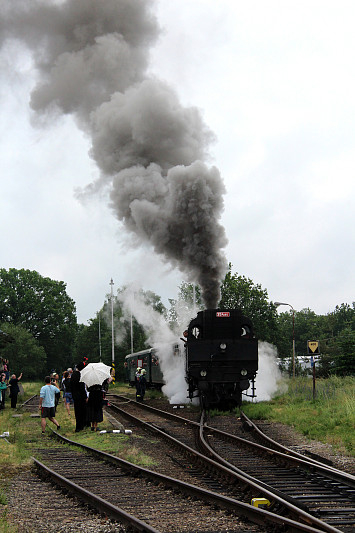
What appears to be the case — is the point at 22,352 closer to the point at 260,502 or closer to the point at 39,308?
the point at 39,308

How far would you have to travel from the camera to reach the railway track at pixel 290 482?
5770mm

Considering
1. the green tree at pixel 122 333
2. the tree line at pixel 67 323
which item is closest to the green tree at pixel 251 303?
the tree line at pixel 67 323

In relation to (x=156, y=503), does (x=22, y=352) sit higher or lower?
higher

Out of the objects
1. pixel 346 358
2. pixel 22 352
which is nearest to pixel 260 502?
pixel 346 358

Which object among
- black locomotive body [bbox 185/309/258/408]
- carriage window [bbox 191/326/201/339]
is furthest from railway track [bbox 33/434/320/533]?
carriage window [bbox 191/326/201/339]

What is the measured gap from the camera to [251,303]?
43.5m

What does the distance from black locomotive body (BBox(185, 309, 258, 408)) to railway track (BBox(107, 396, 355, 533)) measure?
4442 millimetres

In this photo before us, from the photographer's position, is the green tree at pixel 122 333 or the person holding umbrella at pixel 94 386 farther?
the green tree at pixel 122 333

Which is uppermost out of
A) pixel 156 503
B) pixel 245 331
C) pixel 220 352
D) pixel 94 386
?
pixel 245 331

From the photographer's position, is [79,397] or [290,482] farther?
[79,397]

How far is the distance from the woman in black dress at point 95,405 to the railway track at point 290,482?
2221mm

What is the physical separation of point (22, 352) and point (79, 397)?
5129 cm

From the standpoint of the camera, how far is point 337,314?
120m

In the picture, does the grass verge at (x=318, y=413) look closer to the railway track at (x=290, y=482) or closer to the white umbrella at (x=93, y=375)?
the railway track at (x=290, y=482)
